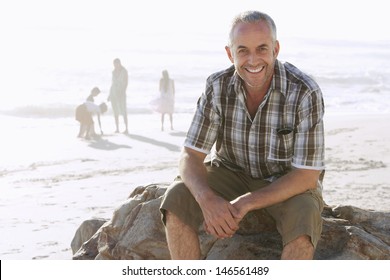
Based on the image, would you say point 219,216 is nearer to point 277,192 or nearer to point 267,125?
point 277,192

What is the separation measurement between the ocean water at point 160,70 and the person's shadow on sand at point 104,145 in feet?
10.2

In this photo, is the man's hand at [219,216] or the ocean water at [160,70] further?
the ocean water at [160,70]

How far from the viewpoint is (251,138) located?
3.54 meters

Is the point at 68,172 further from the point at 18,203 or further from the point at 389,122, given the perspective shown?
the point at 389,122

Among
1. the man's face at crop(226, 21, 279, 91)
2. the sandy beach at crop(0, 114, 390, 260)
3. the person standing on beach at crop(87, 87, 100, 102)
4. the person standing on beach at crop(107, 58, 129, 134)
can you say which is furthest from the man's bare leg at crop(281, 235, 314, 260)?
the person standing on beach at crop(107, 58, 129, 134)

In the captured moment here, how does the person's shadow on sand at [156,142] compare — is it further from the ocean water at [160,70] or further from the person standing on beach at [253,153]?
the person standing on beach at [253,153]

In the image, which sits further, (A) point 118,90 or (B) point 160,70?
(B) point 160,70

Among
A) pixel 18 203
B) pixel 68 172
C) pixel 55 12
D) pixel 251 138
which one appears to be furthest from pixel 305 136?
pixel 55 12

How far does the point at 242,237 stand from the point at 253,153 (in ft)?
1.92

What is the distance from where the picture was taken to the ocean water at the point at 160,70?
21183 millimetres

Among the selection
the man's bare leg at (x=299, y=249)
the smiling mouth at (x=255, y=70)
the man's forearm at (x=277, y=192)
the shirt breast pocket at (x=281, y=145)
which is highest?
Result: the smiling mouth at (x=255, y=70)

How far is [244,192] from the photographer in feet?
12.1

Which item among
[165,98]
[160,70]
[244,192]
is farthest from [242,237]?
[160,70]

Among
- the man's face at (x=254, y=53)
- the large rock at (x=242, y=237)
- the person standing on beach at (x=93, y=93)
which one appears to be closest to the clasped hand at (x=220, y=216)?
the large rock at (x=242, y=237)
